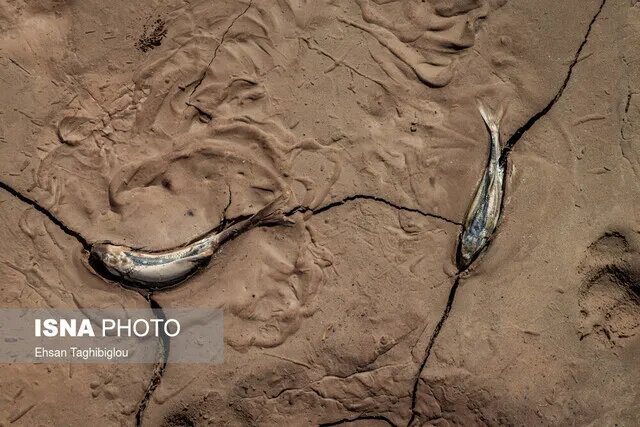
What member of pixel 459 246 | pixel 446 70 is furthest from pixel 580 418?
pixel 446 70

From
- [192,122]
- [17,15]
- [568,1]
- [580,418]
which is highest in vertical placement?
[17,15]

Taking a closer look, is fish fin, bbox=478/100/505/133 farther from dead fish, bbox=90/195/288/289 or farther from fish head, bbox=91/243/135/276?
fish head, bbox=91/243/135/276

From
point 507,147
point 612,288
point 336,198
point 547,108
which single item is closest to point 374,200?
point 336,198

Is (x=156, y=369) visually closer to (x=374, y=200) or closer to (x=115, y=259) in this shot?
(x=115, y=259)

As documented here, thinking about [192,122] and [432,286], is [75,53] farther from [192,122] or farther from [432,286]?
[432,286]

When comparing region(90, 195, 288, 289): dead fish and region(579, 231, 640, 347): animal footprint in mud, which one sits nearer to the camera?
region(90, 195, 288, 289): dead fish

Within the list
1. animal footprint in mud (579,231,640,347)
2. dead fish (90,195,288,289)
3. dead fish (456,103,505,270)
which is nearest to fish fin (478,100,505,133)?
dead fish (456,103,505,270)
